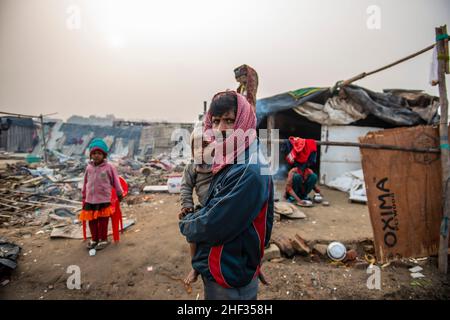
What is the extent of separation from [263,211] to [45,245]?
4.30 metres

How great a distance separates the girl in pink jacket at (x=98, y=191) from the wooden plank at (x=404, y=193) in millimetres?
3692

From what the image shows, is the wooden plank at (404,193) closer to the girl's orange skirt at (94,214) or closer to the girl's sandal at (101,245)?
the girl's orange skirt at (94,214)

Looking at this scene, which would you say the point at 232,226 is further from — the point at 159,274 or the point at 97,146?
the point at 97,146

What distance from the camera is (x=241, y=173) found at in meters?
1.09

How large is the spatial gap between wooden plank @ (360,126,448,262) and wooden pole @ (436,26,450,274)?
0.13 meters

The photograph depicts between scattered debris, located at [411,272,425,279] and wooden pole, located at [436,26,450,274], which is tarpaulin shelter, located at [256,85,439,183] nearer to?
wooden pole, located at [436,26,450,274]

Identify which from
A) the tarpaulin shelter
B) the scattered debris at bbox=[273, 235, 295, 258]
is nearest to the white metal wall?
the tarpaulin shelter

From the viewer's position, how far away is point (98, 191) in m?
3.46

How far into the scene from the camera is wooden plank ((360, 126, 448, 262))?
111 inches

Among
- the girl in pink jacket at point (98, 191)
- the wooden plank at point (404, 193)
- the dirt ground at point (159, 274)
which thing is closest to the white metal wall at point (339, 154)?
the dirt ground at point (159, 274)

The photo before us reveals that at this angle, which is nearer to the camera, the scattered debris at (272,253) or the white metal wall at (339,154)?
the scattered debris at (272,253)

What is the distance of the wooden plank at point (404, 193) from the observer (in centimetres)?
282
